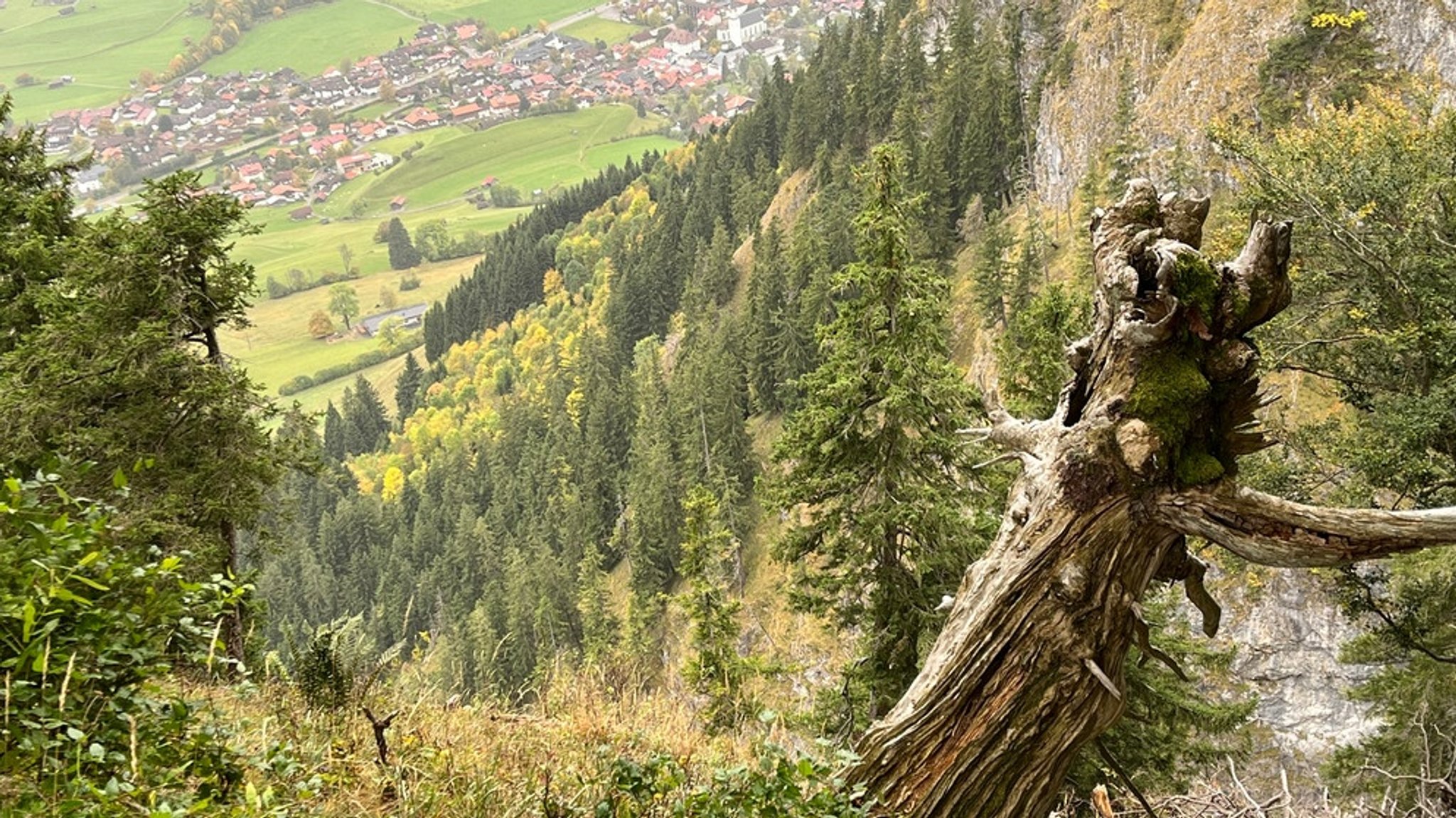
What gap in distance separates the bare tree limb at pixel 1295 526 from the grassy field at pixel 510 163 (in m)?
177

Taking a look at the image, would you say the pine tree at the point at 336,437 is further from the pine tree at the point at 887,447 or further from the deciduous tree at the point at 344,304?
the pine tree at the point at 887,447

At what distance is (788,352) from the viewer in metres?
57.9

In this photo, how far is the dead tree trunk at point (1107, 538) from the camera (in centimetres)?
442

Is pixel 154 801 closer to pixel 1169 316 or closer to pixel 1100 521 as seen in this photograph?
pixel 1100 521

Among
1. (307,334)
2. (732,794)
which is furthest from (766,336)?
(307,334)

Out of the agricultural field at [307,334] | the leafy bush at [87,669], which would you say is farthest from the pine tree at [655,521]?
the agricultural field at [307,334]

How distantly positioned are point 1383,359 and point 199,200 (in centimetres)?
1790

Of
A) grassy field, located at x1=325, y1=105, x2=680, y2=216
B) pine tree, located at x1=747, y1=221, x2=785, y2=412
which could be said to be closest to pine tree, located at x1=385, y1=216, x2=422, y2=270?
grassy field, located at x1=325, y1=105, x2=680, y2=216

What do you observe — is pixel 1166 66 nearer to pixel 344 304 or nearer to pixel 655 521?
pixel 655 521

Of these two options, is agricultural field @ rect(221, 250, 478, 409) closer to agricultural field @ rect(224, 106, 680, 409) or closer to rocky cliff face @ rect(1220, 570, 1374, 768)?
agricultural field @ rect(224, 106, 680, 409)

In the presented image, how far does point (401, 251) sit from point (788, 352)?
12124 cm

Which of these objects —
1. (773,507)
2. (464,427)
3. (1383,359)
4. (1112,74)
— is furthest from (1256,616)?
(464,427)

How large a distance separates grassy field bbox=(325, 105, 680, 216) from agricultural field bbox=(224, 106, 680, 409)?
32 centimetres

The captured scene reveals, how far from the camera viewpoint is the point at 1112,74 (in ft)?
151
